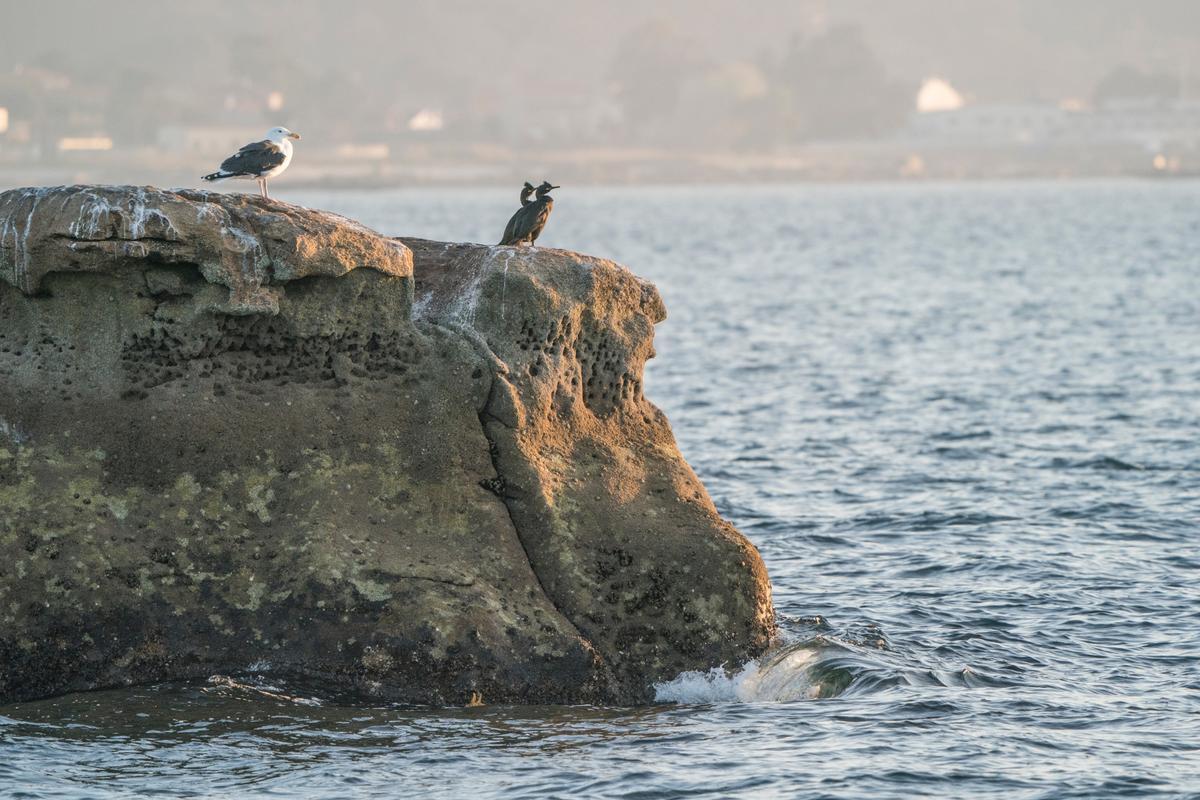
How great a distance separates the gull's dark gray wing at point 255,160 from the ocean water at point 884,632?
5.25 meters

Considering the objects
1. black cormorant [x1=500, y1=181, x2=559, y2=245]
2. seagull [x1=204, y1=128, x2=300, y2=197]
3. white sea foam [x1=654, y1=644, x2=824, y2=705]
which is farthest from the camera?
seagull [x1=204, y1=128, x2=300, y2=197]

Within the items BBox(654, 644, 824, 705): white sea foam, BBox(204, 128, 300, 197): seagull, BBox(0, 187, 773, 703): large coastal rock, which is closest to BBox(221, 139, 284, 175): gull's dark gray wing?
BBox(204, 128, 300, 197): seagull

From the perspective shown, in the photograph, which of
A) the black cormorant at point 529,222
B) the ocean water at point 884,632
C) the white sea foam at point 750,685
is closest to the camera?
the ocean water at point 884,632

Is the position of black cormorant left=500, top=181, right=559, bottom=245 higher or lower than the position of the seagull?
lower

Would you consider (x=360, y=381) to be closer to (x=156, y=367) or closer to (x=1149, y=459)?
(x=156, y=367)

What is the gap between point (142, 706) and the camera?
1216cm

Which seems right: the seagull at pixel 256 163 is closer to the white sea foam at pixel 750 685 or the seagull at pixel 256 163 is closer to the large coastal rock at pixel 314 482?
the large coastal rock at pixel 314 482

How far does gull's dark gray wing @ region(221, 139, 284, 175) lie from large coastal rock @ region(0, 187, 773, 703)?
2.40 meters

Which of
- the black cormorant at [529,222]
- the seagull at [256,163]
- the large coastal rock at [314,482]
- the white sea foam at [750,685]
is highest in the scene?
the seagull at [256,163]

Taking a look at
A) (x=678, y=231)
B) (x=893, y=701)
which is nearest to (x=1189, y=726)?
(x=893, y=701)

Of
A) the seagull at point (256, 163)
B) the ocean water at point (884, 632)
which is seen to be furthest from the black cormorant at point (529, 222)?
the ocean water at point (884, 632)

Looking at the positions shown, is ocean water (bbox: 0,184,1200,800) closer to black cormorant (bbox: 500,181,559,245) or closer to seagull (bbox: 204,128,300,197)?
black cormorant (bbox: 500,181,559,245)

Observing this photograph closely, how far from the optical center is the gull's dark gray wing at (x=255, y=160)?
15641mm

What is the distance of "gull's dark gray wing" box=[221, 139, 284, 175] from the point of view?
616 inches
